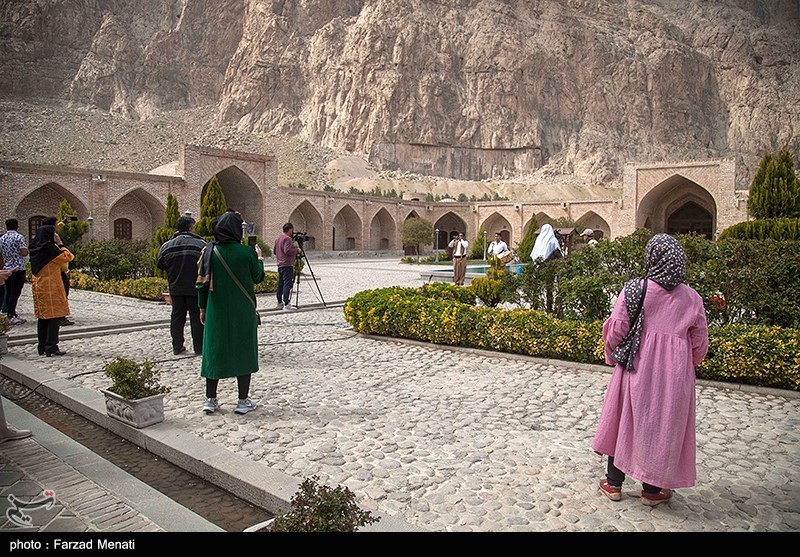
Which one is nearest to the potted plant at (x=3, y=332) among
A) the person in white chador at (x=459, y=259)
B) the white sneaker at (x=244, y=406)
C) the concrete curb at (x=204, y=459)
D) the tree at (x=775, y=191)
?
the concrete curb at (x=204, y=459)

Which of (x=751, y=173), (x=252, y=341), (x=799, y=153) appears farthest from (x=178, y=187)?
(x=799, y=153)

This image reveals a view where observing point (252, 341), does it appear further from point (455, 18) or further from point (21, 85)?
point (21, 85)

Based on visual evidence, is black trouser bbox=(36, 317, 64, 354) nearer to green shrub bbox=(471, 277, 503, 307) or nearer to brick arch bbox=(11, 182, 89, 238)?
green shrub bbox=(471, 277, 503, 307)

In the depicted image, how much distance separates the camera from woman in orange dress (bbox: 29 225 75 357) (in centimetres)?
653

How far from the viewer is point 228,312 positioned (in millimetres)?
4457

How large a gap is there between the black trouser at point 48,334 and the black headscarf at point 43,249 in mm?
575

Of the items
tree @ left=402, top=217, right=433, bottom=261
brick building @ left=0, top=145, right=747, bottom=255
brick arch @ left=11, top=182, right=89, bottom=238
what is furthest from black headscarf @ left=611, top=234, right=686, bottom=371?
tree @ left=402, top=217, right=433, bottom=261

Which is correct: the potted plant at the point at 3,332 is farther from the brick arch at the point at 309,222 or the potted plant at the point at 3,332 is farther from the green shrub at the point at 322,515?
the brick arch at the point at 309,222

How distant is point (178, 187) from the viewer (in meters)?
28.4

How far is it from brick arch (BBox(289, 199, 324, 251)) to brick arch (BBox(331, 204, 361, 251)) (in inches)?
104

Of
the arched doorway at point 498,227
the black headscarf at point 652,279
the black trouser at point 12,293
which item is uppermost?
the arched doorway at point 498,227

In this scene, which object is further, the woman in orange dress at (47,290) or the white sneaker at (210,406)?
the woman in orange dress at (47,290)

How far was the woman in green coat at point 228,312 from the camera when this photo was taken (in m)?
4.43
